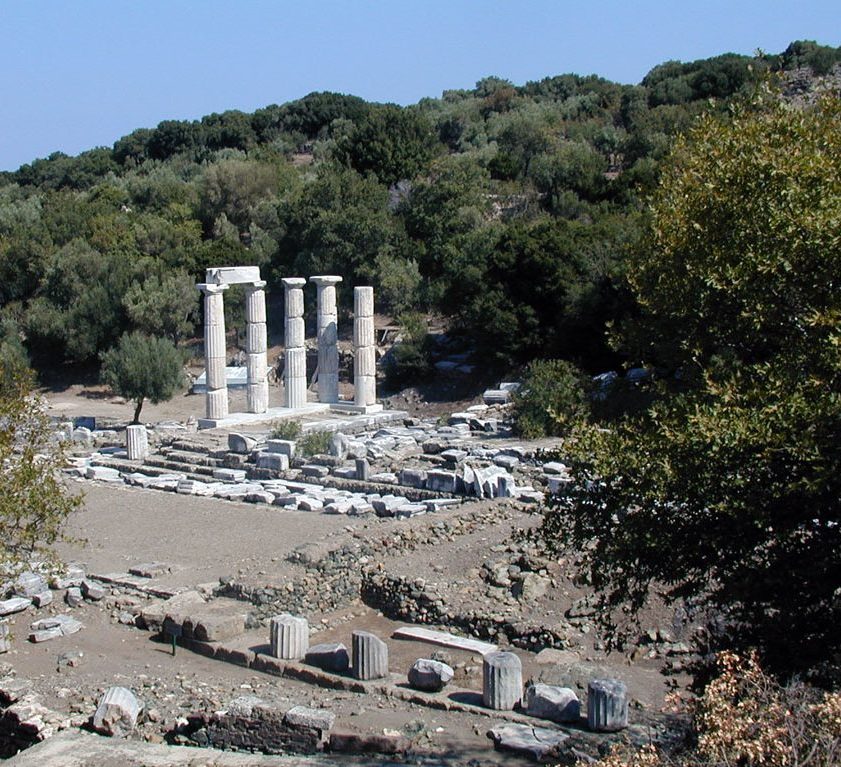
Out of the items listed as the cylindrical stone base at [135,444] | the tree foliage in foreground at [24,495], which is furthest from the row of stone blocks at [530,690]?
the cylindrical stone base at [135,444]

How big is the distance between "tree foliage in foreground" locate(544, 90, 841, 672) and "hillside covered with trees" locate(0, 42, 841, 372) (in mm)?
20107

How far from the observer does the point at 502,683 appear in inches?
489

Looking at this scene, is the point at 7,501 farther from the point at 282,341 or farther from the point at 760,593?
the point at 282,341

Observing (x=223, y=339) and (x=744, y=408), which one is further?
(x=223, y=339)

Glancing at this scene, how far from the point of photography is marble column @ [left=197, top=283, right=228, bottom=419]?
31.5 metres

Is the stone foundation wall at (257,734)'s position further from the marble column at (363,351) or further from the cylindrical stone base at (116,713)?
the marble column at (363,351)

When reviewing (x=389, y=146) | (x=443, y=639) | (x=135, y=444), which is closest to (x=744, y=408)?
(x=443, y=639)

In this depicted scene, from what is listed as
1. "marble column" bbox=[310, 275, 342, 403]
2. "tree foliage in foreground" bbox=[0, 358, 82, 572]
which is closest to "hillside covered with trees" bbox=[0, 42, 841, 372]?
"marble column" bbox=[310, 275, 342, 403]

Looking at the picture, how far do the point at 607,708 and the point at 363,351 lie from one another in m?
22.6

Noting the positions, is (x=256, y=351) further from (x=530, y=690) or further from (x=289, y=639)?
(x=530, y=690)

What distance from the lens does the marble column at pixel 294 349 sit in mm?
33594

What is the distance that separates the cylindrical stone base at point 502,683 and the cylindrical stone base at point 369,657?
1491 mm

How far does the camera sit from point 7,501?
43.2ft

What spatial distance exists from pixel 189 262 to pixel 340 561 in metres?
31.3
